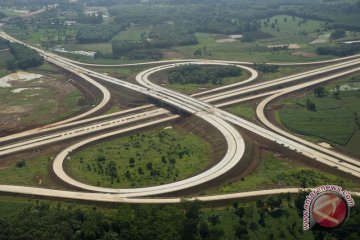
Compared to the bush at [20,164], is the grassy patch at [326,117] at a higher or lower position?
higher

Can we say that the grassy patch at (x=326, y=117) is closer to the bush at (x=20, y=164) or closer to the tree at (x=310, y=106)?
the tree at (x=310, y=106)

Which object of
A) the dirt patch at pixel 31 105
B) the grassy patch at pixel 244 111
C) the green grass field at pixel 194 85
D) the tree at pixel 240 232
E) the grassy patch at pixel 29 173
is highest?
the green grass field at pixel 194 85

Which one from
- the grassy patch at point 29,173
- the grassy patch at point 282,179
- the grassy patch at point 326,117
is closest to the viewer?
the grassy patch at point 282,179

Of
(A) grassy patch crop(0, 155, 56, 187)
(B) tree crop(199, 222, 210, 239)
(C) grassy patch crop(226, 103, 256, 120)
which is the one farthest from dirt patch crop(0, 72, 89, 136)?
(B) tree crop(199, 222, 210, 239)

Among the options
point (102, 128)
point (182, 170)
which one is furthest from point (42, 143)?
point (182, 170)

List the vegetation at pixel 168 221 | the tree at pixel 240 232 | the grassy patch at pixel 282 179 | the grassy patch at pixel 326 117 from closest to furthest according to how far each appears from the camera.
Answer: the vegetation at pixel 168 221 → the tree at pixel 240 232 → the grassy patch at pixel 282 179 → the grassy patch at pixel 326 117

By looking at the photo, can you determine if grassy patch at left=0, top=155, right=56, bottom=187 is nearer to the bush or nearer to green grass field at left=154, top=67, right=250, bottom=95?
the bush

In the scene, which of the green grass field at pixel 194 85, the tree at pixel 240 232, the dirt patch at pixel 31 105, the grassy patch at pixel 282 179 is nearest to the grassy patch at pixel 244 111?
the green grass field at pixel 194 85
